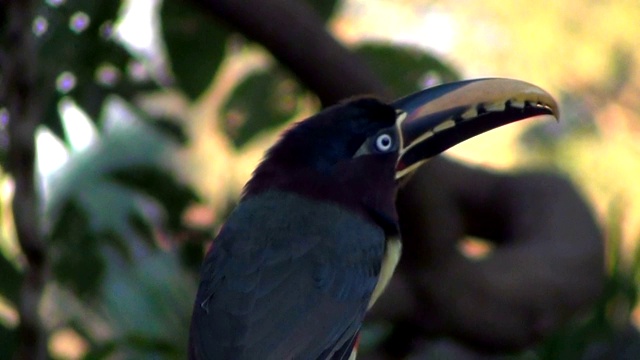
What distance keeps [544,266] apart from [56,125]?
1614 millimetres

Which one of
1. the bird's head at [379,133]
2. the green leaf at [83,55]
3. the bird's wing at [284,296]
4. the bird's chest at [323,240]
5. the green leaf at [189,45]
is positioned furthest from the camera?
the green leaf at [189,45]

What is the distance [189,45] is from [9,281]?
0.77 meters

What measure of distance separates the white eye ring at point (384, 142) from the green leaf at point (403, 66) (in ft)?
2.45

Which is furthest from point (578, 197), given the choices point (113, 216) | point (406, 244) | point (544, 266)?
point (113, 216)

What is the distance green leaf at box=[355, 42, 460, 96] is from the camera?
2920 millimetres

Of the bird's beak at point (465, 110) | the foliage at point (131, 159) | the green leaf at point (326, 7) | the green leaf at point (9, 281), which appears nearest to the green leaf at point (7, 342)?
the foliage at point (131, 159)

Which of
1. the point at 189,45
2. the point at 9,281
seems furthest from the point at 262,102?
the point at 9,281

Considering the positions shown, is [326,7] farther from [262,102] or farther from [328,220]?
[328,220]

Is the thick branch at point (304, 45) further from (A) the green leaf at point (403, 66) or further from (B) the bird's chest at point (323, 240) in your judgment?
(B) the bird's chest at point (323, 240)

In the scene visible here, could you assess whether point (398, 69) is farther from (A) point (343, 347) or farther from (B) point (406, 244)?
(A) point (343, 347)

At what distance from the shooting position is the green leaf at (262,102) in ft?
10.1

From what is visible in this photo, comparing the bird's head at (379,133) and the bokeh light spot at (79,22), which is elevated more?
the bokeh light spot at (79,22)

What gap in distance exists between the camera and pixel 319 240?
2100 millimetres

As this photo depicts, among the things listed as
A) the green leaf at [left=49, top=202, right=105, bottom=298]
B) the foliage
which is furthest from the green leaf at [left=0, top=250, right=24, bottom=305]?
the green leaf at [left=49, top=202, right=105, bottom=298]
